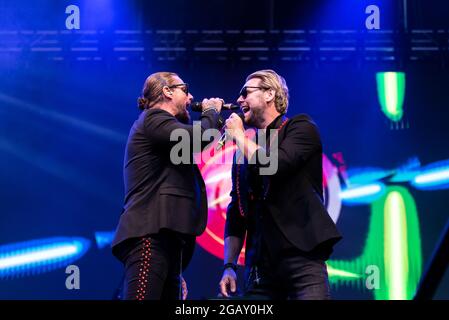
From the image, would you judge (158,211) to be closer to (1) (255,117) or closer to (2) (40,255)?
(1) (255,117)

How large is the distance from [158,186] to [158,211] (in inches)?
5.2

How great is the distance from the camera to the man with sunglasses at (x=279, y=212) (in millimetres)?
2635

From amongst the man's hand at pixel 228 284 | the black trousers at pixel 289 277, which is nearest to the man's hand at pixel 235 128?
the black trousers at pixel 289 277

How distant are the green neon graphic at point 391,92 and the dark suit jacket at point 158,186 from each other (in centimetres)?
290

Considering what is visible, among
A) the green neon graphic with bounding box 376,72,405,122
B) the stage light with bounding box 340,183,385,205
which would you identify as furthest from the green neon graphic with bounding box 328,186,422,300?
the green neon graphic with bounding box 376,72,405,122

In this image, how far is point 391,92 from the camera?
5.71 m

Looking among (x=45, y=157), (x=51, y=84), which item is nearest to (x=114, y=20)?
(x=51, y=84)

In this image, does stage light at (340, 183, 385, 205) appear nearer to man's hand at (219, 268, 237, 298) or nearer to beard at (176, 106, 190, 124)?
beard at (176, 106, 190, 124)

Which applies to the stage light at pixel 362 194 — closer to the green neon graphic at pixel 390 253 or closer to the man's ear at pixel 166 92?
the green neon graphic at pixel 390 253

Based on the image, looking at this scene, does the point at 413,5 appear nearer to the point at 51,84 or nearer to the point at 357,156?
the point at 357,156

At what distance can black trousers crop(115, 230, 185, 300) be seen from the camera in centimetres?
283

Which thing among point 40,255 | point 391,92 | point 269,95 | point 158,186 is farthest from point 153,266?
point 391,92

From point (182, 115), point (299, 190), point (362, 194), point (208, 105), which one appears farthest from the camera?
point (362, 194)

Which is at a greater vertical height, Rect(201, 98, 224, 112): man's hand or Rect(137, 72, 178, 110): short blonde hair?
Rect(137, 72, 178, 110): short blonde hair
